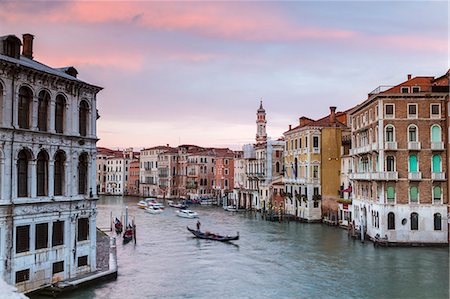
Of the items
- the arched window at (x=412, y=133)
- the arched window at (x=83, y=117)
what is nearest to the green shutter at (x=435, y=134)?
the arched window at (x=412, y=133)

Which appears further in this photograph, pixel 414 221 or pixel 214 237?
pixel 214 237

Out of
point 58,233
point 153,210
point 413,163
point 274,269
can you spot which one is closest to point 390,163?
point 413,163

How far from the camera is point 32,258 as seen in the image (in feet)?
47.4

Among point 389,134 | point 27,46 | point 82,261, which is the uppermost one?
point 27,46

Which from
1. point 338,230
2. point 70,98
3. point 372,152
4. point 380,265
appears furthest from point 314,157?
point 70,98

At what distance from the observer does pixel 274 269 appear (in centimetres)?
2125

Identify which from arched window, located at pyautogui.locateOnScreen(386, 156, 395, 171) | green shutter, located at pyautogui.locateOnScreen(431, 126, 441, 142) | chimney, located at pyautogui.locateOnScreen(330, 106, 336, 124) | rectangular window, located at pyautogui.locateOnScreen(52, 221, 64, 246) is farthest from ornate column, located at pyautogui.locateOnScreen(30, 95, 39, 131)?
chimney, located at pyautogui.locateOnScreen(330, 106, 336, 124)

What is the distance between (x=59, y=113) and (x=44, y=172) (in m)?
1.93

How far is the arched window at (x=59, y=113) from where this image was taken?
15.6 meters

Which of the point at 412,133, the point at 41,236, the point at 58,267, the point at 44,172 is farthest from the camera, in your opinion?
the point at 412,133

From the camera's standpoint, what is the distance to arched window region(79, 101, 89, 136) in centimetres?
1667

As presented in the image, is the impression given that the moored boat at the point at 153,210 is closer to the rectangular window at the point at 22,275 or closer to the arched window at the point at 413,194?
the arched window at the point at 413,194

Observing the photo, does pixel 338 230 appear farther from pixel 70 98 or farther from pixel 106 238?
pixel 70 98

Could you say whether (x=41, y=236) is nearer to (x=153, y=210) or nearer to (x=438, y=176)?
(x=438, y=176)
